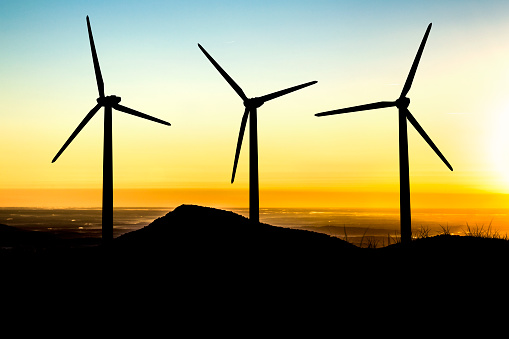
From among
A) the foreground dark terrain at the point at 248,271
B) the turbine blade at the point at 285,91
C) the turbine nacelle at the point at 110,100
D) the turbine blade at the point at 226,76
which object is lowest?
the foreground dark terrain at the point at 248,271

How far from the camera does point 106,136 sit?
23.6m

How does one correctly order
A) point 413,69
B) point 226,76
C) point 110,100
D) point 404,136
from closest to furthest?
point 404,136
point 110,100
point 413,69
point 226,76

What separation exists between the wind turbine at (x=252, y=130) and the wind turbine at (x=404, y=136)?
3.12 meters

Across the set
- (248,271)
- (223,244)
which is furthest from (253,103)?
(248,271)

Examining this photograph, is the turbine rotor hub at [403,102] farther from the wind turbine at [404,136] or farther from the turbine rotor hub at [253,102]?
the turbine rotor hub at [253,102]

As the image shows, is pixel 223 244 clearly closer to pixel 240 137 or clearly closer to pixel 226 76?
pixel 240 137

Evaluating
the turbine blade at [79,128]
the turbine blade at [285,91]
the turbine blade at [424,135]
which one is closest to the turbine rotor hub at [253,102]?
the turbine blade at [285,91]

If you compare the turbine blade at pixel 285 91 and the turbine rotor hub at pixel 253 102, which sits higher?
the turbine blade at pixel 285 91

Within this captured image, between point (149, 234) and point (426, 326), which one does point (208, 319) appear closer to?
point (426, 326)

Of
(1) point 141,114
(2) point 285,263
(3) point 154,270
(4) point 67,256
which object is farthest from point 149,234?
(1) point 141,114

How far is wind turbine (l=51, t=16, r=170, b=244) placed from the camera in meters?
22.7

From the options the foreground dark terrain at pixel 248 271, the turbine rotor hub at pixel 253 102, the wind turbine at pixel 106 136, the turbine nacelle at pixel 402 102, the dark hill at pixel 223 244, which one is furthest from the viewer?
the turbine rotor hub at pixel 253 102

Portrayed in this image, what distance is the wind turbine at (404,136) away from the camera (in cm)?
2277

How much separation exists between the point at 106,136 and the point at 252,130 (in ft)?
23.6
